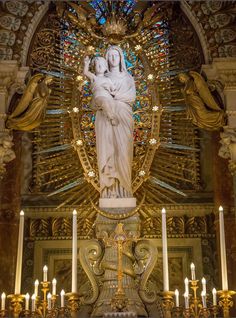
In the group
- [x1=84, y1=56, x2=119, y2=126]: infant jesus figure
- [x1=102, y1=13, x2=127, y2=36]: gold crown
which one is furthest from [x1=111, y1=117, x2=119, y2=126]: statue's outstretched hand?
[x1=102, y1=13, x2=127, y2=36]: gold crown

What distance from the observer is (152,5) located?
23.3 feet

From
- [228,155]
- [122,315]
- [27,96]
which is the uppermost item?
[27,96]

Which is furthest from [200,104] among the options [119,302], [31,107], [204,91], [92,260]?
[119,302]

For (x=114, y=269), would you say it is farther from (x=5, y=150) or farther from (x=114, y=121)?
(x=5, y=150)

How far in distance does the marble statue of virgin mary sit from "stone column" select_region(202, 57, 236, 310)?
2.84ft

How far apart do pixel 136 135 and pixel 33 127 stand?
974 mm

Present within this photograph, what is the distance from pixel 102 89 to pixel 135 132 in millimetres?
814

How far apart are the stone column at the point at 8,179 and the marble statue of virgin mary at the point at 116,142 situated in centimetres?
83

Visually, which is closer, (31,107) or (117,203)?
(117,203)

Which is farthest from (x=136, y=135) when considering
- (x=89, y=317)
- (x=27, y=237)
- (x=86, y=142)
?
(x=89, y=317)

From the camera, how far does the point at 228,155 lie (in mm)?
6160

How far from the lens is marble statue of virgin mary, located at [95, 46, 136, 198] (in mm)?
5871

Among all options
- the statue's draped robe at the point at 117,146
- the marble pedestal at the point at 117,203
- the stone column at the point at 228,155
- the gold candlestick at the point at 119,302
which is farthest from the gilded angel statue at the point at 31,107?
the gold candlestick at the point at 119,302

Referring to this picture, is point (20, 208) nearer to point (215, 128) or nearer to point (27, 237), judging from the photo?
point (27, 237)
